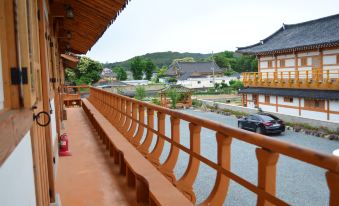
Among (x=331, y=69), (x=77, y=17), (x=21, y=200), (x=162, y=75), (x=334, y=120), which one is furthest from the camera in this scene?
(x=162, y=75)

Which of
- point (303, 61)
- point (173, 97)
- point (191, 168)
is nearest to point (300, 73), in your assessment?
point (303, 61)

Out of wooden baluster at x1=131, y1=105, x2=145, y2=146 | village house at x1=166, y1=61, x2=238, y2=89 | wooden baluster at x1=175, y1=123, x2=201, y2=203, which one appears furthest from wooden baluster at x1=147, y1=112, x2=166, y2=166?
village house at x1=166, y1=61, x2=238, y2=89

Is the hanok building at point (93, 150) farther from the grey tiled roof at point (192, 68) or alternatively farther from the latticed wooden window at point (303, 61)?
the grey tiled roof at point (192, 68)

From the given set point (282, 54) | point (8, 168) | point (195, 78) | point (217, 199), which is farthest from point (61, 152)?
point (195, 78)

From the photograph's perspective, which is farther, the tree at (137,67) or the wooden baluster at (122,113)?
the tree at (137,67)

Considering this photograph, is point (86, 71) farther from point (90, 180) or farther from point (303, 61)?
point (90, 180)

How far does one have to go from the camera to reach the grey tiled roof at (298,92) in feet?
73.2

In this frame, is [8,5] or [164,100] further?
[164,100]

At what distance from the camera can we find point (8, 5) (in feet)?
6.12

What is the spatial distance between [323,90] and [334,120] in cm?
198

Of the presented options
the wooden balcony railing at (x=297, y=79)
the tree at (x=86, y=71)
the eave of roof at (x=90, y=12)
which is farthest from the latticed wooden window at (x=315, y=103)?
the tree at (x=86, y=71)

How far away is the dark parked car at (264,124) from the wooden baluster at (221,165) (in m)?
20.5

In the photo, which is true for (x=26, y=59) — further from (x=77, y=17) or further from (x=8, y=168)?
(x=77, y=17)

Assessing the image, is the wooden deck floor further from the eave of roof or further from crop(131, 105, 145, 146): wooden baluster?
the eave of roof
